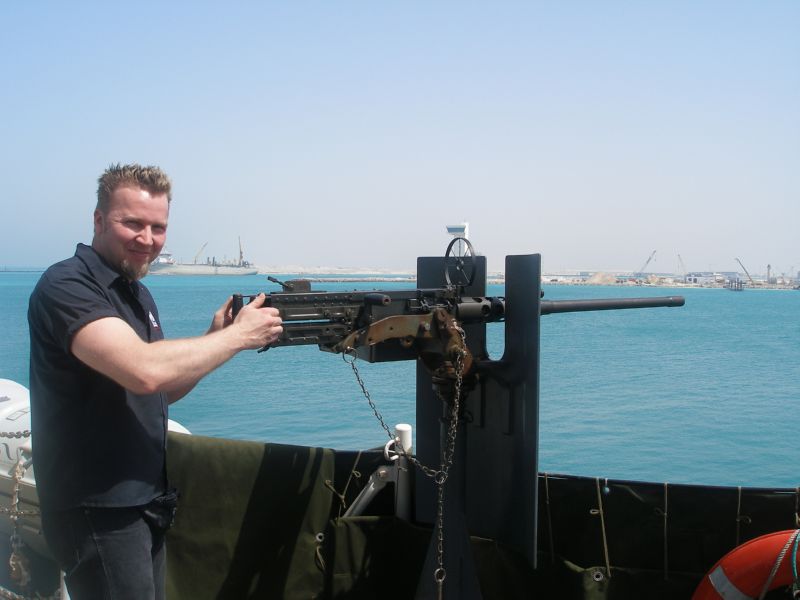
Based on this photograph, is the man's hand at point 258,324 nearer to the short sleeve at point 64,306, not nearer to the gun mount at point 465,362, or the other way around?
the gun mount at point 465,362

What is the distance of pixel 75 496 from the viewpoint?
269 cm

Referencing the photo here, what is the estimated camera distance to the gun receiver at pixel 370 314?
310 cm

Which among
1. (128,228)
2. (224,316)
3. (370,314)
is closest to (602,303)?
(370,314)

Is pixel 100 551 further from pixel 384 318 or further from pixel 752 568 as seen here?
pixel 752 568

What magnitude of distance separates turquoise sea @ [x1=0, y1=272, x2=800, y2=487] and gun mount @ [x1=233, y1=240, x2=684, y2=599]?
1217 cm

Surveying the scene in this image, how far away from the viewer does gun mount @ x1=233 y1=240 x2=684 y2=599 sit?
10.8ft

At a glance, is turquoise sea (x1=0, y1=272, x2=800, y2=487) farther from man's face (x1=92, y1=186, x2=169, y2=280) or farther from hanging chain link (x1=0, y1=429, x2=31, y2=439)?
man's face (x1=92, y1=186, x2=169, y2=280)

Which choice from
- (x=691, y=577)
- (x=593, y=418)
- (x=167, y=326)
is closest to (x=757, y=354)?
(x=593, y=418)

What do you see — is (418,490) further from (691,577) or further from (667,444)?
(667,444)

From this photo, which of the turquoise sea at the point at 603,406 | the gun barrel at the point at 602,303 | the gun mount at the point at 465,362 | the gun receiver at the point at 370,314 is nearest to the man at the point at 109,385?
the gun receiver at the point at 370,314

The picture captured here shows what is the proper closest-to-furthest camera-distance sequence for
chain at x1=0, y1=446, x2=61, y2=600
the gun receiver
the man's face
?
1. the man's face
2. the gun receiver
3. chain at x1=0, y1=446, x2=61, y2=600

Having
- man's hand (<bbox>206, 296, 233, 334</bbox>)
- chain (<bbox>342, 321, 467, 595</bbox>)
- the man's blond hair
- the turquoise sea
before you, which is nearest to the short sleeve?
the man's blond hair

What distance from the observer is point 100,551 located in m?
2.71

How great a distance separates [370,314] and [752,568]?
7.13ft
